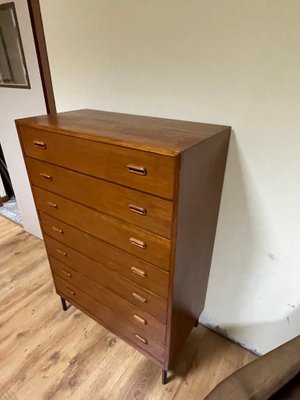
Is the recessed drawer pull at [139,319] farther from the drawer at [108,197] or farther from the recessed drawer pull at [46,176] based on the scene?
the recessed drawer pull at [46,176]

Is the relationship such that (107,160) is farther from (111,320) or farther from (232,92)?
(111,320)

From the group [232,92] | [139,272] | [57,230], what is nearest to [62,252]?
[57,230]

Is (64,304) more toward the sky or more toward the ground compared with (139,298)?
more toward the ground

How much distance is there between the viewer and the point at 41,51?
142 cm

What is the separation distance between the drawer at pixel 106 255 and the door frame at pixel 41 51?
716mm

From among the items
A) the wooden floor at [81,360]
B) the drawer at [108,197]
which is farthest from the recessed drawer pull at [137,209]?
the wooden floor at [81,360]

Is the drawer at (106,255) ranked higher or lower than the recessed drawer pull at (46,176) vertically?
lower

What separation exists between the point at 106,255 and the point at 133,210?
33 cm

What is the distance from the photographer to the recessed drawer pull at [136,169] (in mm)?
790

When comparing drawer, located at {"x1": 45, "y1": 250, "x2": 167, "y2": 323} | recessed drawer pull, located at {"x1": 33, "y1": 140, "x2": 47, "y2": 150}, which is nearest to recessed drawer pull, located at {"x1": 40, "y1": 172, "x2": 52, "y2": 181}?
recessed drawer pull, located at {"x1": 33, "y1": 140, "x2": 47, "y2": 150}

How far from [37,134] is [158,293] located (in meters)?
0.81

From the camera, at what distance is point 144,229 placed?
2.95 ft

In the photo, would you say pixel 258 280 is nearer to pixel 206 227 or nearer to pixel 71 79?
pixel 206 227

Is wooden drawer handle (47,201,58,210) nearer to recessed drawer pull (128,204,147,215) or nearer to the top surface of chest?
the top surface of chest
